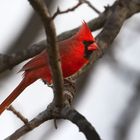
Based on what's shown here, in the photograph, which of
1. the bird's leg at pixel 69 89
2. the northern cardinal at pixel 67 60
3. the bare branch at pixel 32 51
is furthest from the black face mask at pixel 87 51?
the bird's leg at pixel 69 89

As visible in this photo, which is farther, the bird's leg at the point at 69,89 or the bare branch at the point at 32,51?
the bare branch at the point at 32,51

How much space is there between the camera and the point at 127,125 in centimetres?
430

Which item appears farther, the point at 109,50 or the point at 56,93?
the point at 109,50

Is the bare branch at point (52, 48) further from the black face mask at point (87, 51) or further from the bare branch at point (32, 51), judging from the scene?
the black face mask at point (87, 51)

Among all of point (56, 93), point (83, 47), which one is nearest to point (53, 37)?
point (56, 93)

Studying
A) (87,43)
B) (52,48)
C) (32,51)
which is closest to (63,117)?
(52,48)

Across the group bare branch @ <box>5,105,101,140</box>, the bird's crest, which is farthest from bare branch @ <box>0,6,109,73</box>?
bare branch @ <box>5,105,101,140</box>

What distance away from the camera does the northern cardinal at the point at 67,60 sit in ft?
14.3

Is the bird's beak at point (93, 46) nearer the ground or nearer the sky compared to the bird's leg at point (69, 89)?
nearer the ground

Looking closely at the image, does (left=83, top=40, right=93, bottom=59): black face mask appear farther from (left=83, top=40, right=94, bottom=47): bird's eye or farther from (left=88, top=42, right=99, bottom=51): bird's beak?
(left=88, top=42, right=99, bottom=51): bird's beak

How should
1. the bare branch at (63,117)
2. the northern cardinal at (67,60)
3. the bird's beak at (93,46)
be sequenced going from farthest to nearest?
the northern cardinal at (67,60)
the bird's beak at (93,46)
the bare branch at (63,117)

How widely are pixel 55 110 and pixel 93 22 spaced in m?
1.38

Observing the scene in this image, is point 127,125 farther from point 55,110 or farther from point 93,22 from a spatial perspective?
point 55,110

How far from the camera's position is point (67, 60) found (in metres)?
4.46
